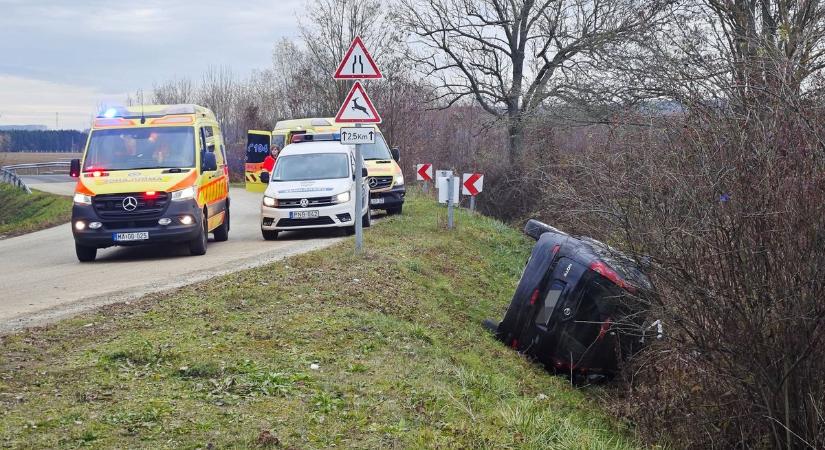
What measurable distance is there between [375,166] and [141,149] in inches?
309

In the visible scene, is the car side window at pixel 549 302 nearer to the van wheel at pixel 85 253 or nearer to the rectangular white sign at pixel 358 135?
the rectangular white sign at pixel 358 135

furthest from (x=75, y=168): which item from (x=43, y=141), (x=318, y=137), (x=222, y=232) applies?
(x=43, y=141)

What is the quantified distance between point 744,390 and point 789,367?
0.46m

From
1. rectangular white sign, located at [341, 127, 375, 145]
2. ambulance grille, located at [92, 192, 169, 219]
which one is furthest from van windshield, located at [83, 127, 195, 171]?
rectangular white sign, located at [341, 127, 375, 145]

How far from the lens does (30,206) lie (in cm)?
3844

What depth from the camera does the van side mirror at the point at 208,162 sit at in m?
15.3

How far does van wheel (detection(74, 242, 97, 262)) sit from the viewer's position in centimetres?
1486

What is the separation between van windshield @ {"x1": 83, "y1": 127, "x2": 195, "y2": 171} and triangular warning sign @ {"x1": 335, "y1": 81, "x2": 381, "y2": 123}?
414 cm

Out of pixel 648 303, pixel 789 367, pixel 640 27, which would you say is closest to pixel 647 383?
pixel 648 303

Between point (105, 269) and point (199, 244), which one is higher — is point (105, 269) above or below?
below

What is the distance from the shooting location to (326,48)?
1646 inches

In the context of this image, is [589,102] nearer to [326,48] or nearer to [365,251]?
[365,251]

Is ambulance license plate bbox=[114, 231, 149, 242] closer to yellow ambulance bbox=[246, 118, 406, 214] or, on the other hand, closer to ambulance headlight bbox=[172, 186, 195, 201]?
ambulance headlight bbox=[172, 186, 195, 201]

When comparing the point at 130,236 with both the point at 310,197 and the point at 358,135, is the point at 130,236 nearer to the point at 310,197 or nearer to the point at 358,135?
the point at 310,197
